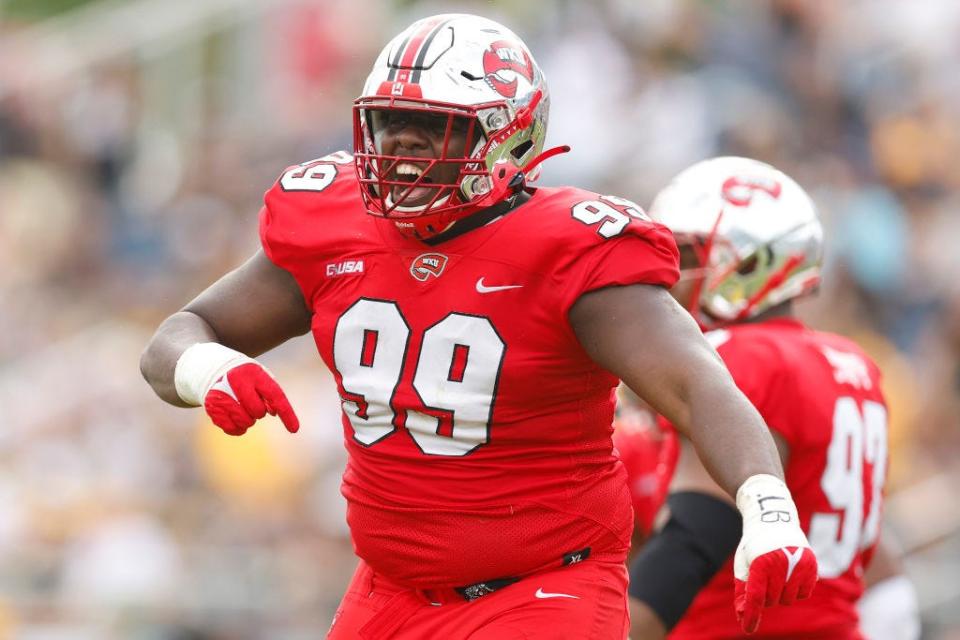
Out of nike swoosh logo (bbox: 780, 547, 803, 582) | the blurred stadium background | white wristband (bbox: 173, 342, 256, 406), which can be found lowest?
the blurred stadium background

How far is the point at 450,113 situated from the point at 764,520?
1.12m

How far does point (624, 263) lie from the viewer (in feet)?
11.0

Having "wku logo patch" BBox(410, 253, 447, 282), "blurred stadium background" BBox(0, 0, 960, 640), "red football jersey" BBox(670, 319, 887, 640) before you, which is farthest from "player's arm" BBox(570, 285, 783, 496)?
"blurred stadium background" BBox(0, 0, 960, 640)

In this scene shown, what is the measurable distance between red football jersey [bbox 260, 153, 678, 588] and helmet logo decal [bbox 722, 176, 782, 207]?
105cm

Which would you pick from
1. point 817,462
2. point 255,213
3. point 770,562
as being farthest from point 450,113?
point 255,213

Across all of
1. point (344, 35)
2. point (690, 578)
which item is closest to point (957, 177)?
point (344, 35)

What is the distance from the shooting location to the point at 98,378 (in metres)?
10.5

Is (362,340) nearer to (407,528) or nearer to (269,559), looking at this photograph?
(407,528)

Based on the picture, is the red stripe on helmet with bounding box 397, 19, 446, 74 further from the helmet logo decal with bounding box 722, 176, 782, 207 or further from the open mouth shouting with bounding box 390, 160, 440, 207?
the helmet logo decal with bounding box 722, 176, 782, 207

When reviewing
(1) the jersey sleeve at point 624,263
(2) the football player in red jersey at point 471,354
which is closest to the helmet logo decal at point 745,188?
(2) the football player in red jersey at point 471,354

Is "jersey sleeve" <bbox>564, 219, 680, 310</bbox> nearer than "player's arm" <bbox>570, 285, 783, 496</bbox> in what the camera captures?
No

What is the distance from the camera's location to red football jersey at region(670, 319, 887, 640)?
4.18 m

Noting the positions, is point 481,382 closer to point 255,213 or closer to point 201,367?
point 201,367

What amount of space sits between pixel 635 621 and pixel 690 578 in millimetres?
180
